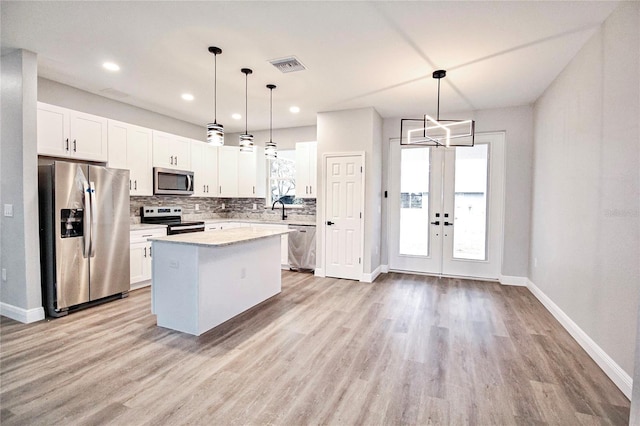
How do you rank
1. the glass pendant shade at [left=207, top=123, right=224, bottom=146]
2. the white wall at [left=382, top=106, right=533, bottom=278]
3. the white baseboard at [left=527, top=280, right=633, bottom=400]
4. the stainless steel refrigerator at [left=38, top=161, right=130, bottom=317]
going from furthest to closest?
the white wall at [left=382, top=106, right=533, bottom=278], the stainless steel refrigerator at [left=38, top=161, right=130, bottom=317], the glass pendant shade at [left=207, top=123, right=224, bottom=146], the white baseboard at [left=527, top=280, right=633, bottom=400]

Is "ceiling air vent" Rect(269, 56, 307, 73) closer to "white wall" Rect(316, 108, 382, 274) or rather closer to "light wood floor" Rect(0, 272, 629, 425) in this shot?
"white wall" Rect(316, 108, 382, 274)

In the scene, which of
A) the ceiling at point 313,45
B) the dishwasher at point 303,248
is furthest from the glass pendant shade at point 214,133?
the dishwasher at point 303,248

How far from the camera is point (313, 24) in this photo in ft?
8.59

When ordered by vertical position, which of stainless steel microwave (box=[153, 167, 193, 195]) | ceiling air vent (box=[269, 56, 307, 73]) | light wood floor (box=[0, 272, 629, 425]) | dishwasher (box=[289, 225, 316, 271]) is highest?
ceiling air vent (box=[269, 56, 307, 73])

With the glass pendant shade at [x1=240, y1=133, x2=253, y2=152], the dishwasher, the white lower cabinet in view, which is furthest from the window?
the glass pendant shade at [x1=240, y1=133, x2=253, y2=152]

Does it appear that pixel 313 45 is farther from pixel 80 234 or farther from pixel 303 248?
pixel 303 248

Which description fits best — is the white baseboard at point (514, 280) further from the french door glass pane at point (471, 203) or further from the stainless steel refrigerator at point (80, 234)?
the stainless steel refrigerator at point (80, 234)

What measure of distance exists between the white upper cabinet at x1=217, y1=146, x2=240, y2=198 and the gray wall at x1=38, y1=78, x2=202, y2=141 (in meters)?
0.77

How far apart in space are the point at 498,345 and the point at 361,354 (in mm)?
1318

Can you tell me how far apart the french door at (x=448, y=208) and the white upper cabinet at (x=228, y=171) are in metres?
3.15

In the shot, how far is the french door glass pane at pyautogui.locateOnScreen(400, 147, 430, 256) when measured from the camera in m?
5.46

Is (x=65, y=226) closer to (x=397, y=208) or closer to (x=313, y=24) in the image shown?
(x=313, y=24)

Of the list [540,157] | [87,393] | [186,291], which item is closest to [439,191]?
[540,157]

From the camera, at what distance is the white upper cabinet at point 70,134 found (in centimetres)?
353
